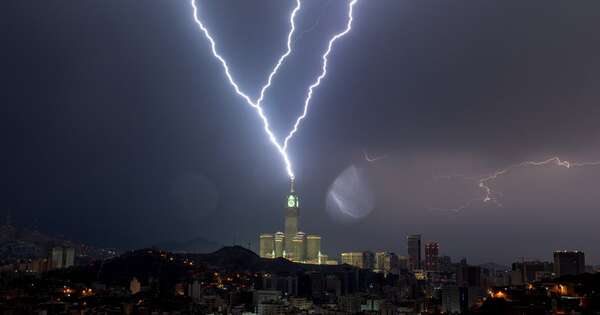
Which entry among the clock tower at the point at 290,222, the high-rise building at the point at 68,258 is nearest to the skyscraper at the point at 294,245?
the clock tower at the point at 290,222

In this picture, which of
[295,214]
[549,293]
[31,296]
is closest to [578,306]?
[549,293]

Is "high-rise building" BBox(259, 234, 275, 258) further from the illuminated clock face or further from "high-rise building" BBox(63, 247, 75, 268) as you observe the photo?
"high-rise building" BBox(63, 247, 75, 268)

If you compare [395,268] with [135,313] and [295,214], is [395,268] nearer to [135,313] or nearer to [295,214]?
[295,214]

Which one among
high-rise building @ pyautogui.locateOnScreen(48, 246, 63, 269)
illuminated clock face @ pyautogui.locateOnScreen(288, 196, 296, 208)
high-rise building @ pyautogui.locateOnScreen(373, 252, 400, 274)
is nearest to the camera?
high-rise building @ pyautogui.locateOnScreen(48, 246, 63, 269)

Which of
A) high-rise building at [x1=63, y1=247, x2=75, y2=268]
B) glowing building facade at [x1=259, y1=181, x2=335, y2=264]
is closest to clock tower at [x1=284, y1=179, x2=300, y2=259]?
glowing building facade at [x1=259, y1=181, x2=335, y2=264]

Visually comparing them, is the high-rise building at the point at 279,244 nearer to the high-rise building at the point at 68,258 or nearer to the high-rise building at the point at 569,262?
the high-rise building at the point at 68,258

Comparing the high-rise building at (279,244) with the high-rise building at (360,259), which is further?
the high-rise building at (279,244)
